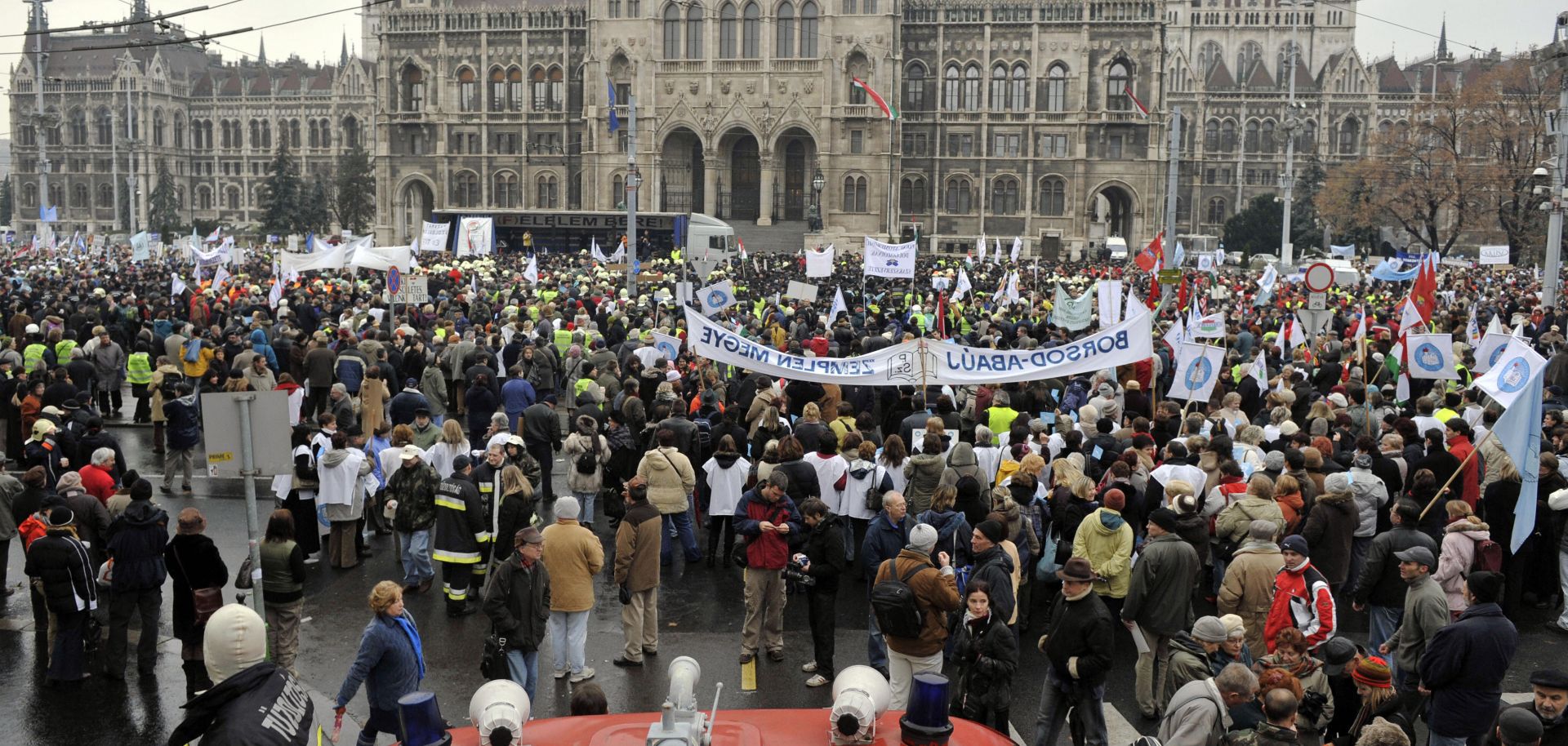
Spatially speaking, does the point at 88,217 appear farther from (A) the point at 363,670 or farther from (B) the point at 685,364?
(A) the point at 363,670

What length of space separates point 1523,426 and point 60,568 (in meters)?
10.3

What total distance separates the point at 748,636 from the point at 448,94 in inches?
2719

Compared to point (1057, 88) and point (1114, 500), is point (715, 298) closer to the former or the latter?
point (1114, 500)

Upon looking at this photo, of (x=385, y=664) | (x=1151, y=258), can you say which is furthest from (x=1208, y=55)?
(x=385, y=664)

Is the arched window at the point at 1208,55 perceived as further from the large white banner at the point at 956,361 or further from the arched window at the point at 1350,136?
the large white banner at the point at 956,361

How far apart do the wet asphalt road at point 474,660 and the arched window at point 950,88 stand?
2388 inches

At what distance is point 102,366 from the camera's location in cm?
1838

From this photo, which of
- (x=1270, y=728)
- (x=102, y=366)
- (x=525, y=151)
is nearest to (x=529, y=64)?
(x=525, y=151)

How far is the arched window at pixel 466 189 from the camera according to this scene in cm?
7456

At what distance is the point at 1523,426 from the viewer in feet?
30.6

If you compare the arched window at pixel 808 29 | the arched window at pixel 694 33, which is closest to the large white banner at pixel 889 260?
the arched window at pixel 808 29

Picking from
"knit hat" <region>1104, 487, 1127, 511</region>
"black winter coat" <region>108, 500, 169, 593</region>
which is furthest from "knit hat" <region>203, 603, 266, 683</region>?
"knit hat" <region>1104, 487, 1127, 511</region>

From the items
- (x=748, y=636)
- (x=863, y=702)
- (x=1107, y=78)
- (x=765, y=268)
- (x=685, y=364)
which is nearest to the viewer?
(x=863, y=702)

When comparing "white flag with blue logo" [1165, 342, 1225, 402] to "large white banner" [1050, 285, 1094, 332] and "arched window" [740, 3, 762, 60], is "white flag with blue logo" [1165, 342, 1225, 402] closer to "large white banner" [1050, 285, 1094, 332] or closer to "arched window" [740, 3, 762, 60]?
"large white banner" [1050, 285, 1094, 332]
